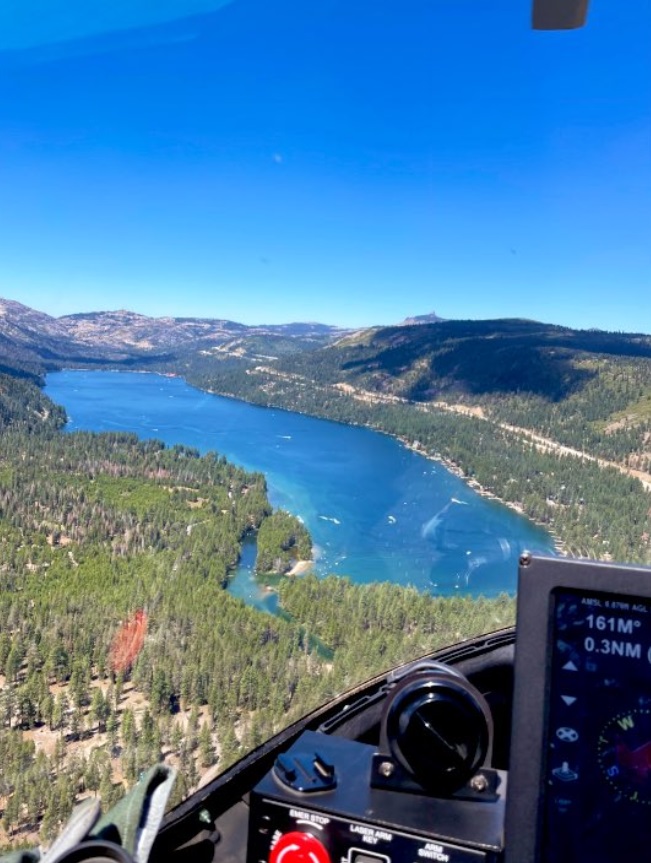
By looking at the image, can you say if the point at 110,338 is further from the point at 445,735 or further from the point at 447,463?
the point at 445,735

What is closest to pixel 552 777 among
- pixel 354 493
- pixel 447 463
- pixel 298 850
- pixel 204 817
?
pixel 298 850

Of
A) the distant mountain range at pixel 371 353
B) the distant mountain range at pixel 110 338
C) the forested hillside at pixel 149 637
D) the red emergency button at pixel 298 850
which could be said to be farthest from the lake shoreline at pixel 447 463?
the distant mountain range at pixel 110 338

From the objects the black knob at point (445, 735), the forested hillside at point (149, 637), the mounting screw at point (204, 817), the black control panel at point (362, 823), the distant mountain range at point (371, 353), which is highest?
the distant mountain range at point (371, 353)

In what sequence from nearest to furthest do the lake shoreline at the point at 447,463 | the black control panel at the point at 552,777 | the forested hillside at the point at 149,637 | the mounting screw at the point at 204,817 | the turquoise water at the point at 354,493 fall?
the black control panel at the point at 552,777 < the mounting screw at the point at 204,817 < the forested hillside at the point at 149,637 < the turquoise water at the point at 354,493 < the lake shoreline at the point at 447,463

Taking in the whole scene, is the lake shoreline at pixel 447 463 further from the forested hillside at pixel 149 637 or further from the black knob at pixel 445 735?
the black knob at pixel 445 735

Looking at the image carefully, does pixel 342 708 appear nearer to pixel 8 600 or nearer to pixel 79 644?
pixel 79 644

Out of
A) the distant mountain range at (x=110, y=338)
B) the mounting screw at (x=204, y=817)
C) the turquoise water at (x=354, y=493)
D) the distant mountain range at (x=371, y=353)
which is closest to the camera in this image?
the mounting screw at (x=204, y=817)

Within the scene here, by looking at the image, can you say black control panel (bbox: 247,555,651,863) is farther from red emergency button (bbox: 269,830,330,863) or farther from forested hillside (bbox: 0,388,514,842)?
forested hillside (bbox: 0,388,514,842)

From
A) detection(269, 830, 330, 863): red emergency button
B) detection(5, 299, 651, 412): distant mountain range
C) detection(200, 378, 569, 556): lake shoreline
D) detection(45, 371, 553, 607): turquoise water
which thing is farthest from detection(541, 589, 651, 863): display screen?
detection(5, 299, 651, 412): distant mountain range
